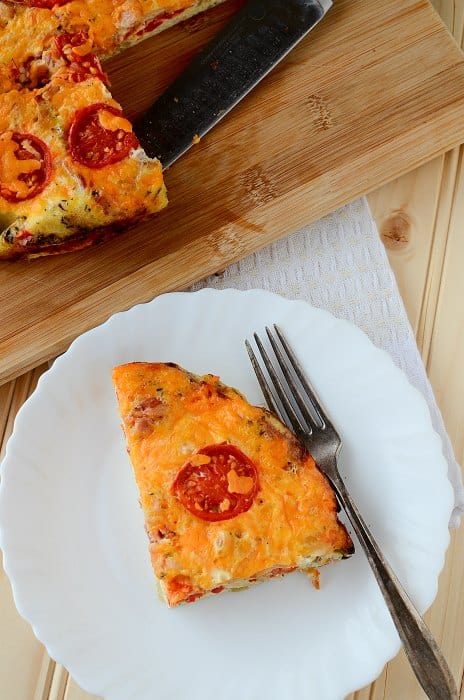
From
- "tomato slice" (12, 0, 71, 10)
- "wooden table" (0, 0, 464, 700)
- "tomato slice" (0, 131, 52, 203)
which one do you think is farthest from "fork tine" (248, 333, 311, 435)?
"tomato slice" (12, 0, 71, 10)

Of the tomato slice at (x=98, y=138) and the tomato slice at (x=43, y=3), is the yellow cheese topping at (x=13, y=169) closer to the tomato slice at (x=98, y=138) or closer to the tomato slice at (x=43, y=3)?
the tomato slice at (x=98, y=138)

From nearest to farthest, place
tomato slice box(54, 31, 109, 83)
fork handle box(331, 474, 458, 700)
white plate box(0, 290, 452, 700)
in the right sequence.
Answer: fork handle box(331, 474, 458, 700) → white plate box(0, 290, 452, 700) → tomato slice box(54, 31, 109, 83)

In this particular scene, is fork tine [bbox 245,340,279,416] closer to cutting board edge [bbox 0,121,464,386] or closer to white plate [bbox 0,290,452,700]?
white plate [bbox 0,290,452,700]

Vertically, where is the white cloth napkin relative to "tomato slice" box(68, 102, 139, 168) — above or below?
below

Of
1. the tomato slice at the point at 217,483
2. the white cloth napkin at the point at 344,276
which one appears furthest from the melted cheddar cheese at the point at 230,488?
the white cloth napkin at the point at 344,276

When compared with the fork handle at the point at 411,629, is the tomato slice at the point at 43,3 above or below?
above

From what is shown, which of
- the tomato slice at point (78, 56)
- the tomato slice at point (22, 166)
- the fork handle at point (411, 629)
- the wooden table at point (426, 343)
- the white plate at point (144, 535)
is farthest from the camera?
the tomato slice at point (78, 56)
